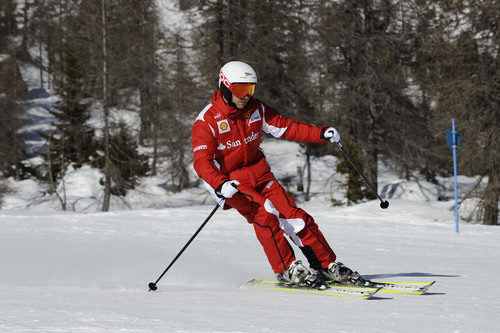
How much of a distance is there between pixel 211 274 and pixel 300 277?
1251 millimetres

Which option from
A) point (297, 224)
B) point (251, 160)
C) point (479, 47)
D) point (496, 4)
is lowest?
point (297, 224)

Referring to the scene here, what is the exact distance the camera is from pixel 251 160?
449cm

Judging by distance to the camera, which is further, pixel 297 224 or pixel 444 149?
pixel 444 149

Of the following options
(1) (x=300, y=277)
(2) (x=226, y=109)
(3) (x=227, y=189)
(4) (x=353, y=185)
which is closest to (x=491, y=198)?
(4) (x=353, y=185)

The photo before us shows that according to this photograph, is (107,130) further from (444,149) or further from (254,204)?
(254,204)

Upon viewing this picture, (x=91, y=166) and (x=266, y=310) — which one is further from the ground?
A: (x=266, y=310)

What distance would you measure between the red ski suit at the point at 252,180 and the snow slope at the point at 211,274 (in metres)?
0.48

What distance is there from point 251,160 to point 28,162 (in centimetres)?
3181

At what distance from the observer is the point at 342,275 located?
13.8 ft

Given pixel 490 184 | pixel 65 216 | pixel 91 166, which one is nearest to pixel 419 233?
pixel 490 184

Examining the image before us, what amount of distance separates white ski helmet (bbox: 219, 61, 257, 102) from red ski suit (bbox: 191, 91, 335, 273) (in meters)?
0.13

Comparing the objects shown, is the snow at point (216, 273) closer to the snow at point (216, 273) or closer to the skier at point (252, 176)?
the snow at point (216, 273)

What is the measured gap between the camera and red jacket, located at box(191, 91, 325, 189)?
4.24m

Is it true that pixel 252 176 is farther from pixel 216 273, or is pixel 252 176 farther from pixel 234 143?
pixel 216 273
